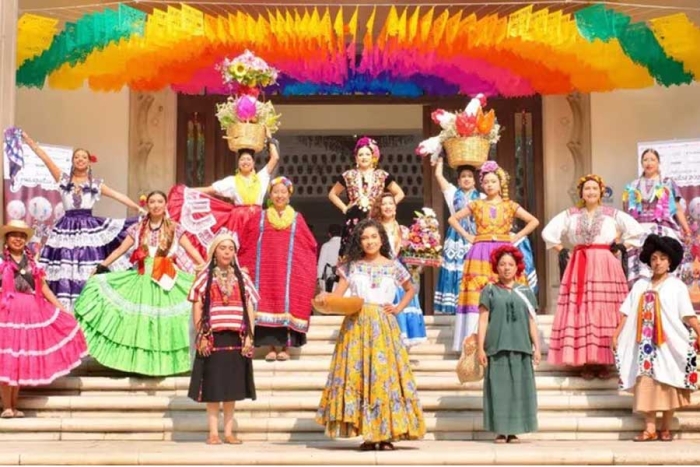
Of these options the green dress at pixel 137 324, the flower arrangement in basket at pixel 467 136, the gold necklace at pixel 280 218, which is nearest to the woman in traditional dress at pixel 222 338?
the green dress at pixel 137 324

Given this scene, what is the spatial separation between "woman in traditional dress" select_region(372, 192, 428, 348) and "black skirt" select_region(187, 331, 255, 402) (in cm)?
201

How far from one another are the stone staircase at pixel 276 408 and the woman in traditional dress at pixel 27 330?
0.80 ft

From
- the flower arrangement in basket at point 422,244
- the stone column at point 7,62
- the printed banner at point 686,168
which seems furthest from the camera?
the printed banner at point 686,168

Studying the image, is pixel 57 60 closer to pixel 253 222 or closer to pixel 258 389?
pixel 253 222

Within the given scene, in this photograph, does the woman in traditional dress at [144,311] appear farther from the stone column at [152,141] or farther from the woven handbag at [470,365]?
the stone column at [152,141]

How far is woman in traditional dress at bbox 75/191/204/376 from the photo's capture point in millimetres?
11242

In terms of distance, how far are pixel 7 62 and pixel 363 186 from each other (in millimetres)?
3440

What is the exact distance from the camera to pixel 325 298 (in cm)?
A: 925

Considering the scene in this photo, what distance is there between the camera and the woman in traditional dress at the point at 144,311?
1124 centimetres

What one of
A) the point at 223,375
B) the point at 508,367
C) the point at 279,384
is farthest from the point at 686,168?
the point at 223,375

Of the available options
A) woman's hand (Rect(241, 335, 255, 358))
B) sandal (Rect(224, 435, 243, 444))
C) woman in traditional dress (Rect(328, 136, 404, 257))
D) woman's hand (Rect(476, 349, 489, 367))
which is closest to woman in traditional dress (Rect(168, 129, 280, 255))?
woman in traditional dress (Rect(328, 136, 404, 257))

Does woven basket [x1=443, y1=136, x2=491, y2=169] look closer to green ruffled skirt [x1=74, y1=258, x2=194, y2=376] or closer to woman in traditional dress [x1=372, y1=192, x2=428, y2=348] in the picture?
woman in traditional dress [x1=372, y1=192, x2=428, y2=348]

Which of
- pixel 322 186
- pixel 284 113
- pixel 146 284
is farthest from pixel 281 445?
pixel 322 186

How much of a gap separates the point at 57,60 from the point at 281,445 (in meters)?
5.86
